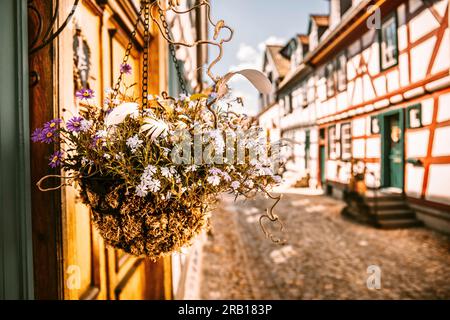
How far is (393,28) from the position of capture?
7098 millimetres

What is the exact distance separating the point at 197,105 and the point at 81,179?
38 cm

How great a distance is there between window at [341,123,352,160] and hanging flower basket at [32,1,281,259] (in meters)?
9.36

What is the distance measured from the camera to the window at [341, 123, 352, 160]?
9.59 m

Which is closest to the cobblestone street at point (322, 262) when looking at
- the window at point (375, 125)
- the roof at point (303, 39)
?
the window at point (375, 125)

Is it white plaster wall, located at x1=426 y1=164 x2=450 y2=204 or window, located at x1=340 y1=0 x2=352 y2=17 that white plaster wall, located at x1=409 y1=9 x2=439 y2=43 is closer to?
white plaster wall, located at x1=426 y1=164 x2=450 y2=204

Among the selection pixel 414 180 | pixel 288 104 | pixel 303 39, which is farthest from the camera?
pixel 288 104

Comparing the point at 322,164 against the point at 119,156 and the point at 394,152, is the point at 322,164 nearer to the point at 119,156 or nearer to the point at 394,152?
the point at 394,152

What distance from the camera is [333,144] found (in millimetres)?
11180

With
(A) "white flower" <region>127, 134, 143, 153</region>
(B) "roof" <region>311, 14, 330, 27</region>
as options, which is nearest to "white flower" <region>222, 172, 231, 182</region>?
(A) "white flower" <region>127, 134, 143, 153</region>

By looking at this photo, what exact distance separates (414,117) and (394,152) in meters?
1.23

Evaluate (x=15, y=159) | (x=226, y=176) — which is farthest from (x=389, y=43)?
(x=15, y=159)

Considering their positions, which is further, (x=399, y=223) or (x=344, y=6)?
(x=344, y=6)

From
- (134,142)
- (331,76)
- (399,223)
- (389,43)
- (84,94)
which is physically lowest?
(399,223)

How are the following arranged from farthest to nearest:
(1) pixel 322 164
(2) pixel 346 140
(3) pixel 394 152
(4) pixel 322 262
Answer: (1) pixel 322 164, (2) pixel 346 140, (3) pixel 394 152, (4) pixel 322 262
